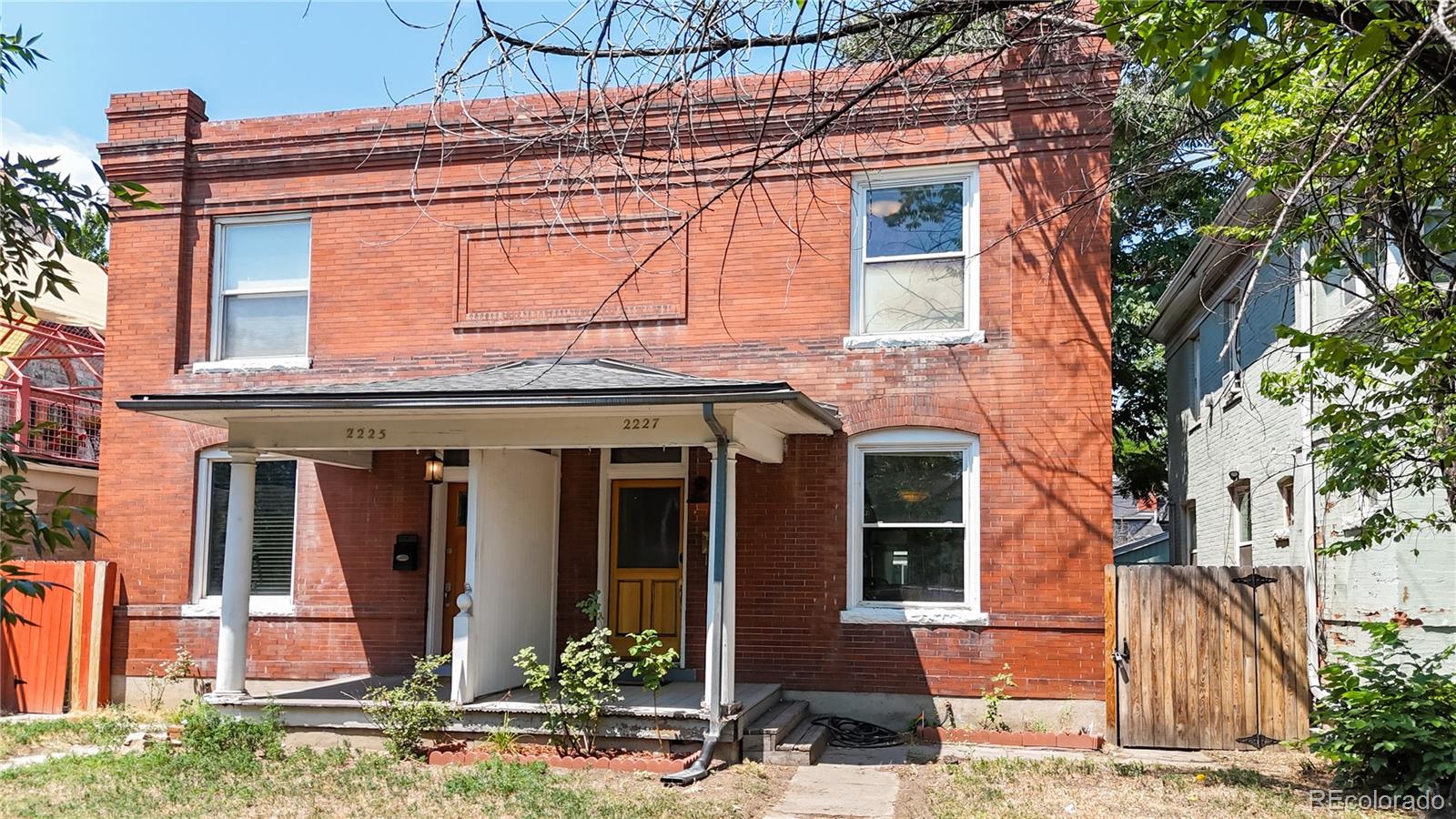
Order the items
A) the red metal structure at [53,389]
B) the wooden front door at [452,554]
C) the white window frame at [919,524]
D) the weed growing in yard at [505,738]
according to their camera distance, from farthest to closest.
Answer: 1. the red metal structure at [53,389]
2. the wooden front door at [452,554]
3. the white window frame at [919,524]
4. the weed growing in yard at [505,738]

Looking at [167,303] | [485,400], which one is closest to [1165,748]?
[485,400]

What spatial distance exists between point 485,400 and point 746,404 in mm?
2231

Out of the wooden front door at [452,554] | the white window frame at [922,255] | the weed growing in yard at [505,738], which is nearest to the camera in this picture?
the weed growing in yard at [505,738]

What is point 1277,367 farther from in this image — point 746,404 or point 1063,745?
point 746,404

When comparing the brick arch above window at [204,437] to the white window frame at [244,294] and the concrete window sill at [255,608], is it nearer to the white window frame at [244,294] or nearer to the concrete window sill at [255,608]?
the white window frame at [244,294]

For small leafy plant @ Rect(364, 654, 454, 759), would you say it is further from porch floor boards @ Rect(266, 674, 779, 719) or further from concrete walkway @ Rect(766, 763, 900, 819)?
concrete walkway @ Rect(766, 763, 900, 819)

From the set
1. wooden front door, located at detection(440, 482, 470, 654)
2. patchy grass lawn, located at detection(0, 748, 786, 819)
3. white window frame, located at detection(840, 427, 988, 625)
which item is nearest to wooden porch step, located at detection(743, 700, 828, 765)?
patchy grass lawn, located at detection(0, 748, 786, 819)

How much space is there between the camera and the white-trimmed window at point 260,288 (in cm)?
1405

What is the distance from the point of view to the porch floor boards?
10500mm

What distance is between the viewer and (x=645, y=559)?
13.0m

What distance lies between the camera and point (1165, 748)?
11266 mm

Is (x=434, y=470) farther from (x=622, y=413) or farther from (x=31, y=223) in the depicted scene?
(x=31, y=223)

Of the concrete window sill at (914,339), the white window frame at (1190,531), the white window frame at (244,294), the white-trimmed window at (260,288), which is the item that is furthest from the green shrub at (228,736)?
the white window frame at (1190,531)

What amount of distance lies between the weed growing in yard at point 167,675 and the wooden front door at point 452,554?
9.47ft
